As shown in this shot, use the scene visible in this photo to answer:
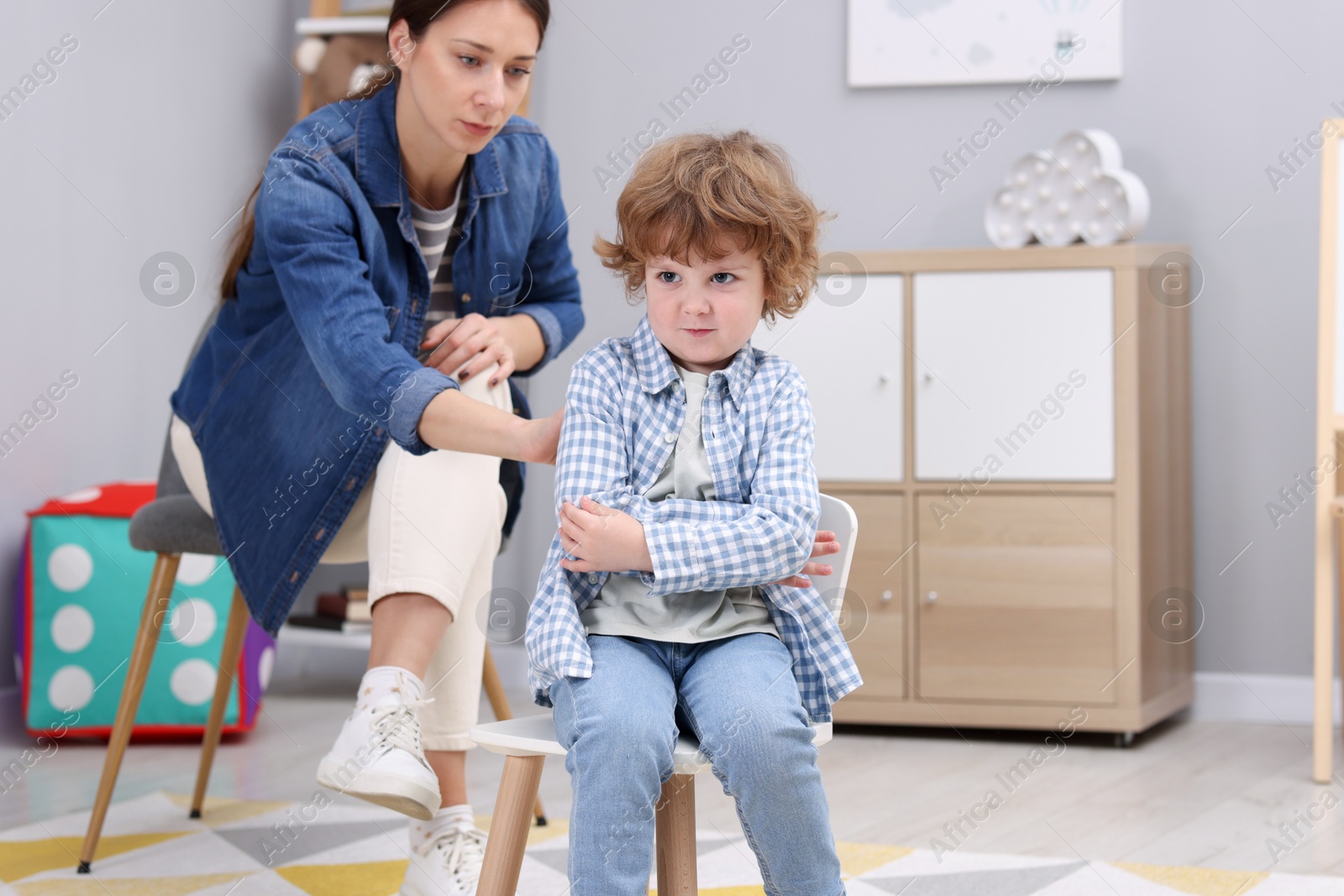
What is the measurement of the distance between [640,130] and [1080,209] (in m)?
0.93

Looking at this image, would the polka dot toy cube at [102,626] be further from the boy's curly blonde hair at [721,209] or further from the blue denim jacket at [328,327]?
the boy's curly blonde hair at [721,209]

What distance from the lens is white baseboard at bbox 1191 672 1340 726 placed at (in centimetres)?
229

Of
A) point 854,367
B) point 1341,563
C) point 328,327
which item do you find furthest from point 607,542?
point 1341,563

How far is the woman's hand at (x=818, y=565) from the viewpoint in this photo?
3.05 ft

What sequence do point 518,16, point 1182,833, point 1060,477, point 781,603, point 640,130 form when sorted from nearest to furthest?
point 781,603
point 518,16
point 1182,833
point 1060,477
point 640,130

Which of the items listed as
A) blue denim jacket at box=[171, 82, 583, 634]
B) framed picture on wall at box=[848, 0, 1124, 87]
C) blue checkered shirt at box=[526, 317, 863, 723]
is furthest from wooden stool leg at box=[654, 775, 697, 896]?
framed picture on wall at box=[848, 0, 1124, 87]

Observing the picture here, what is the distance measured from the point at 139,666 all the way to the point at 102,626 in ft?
Result: 2.01

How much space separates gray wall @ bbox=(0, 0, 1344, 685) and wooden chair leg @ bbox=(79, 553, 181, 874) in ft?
2.25

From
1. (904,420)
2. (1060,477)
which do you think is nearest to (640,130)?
(904,420)

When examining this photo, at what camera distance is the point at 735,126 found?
2.57 meters

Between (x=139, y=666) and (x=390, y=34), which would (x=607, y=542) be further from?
(x=139, y=666)

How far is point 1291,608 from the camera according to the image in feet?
7.60

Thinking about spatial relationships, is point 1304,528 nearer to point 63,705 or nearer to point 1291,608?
point 1291,608

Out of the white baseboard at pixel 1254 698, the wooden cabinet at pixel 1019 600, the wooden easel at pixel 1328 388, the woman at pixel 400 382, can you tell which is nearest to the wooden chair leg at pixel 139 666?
the woman at pixel 400 382
